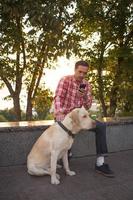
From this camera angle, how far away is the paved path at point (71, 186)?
434cm

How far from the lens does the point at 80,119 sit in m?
4.83

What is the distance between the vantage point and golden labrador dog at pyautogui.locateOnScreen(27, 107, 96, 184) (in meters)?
4.82

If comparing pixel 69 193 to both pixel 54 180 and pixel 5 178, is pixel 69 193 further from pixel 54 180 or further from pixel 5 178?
pixel 5 178

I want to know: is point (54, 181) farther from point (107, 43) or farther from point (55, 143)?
point (107, 43)

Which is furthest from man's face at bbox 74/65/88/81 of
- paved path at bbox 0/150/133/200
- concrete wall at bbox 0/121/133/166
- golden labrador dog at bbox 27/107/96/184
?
paved path at bbox 0/150/133/200

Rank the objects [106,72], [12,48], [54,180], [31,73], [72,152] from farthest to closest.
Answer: [106,72]
[31,73]
[12,48]
[72,152]
[54,180]

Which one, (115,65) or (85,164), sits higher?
(115,65)

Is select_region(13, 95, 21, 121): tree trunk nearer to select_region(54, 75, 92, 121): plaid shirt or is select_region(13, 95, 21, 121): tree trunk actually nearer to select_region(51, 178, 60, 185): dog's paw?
select_region(54, 75, 92, 121): plaid shirt

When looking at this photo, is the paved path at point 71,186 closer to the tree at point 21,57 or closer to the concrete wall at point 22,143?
the concrete wall at point 22,143

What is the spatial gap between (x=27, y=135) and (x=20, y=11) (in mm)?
2120

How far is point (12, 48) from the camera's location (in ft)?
32.0

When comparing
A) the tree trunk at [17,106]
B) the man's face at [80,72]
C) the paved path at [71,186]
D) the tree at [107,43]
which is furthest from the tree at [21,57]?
the paved path at [71,186]

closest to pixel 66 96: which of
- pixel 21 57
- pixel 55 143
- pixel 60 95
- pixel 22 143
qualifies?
pixel 60 95

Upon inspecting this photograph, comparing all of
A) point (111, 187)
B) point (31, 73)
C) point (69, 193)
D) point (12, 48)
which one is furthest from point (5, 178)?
point (31, 73)
